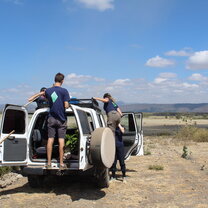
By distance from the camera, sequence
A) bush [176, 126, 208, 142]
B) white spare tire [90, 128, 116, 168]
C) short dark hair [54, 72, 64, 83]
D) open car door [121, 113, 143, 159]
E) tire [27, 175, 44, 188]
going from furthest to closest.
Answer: bush [176, 126, 208, 142]
open car door [121, 113, 143, 159]
tire [27, 175, 44, 188]
short dark hair [54, 72, 64, 83]
white spare tire [90, 128, 116, 168]

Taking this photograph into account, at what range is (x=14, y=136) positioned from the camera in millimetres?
6156

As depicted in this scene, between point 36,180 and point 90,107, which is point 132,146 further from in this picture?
point 36,180

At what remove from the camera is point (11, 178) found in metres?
8.12

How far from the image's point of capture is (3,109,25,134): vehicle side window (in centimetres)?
622

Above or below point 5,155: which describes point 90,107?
above

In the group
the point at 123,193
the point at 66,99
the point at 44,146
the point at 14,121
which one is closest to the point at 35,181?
the point at 44,146

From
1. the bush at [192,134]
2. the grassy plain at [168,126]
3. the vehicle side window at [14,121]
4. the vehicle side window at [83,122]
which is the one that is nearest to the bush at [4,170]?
the vehicle side window at [14,121]

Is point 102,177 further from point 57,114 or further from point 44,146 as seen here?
point 57,114

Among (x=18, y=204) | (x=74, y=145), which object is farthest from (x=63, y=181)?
(x=18, y=204)

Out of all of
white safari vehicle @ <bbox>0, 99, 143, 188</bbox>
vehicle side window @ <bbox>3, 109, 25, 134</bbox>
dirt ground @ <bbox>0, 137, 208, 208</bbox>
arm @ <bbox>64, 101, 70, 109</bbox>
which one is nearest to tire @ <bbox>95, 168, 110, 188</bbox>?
white safari vehicle @ <bbox>0, 99, 143, 188</bbox>

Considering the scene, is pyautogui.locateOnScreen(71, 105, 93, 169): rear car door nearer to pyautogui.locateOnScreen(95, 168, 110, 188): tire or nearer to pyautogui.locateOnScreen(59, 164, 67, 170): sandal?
pyautogui.locateOnScreen(59, 164, 67, 170): sandal

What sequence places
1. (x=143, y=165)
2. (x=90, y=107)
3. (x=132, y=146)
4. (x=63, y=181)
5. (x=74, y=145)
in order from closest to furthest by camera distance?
(x=74, y=145) → (x=90, y=107) → (x=63, y=181) → (x=132, y=146) → (x=143, y=165)

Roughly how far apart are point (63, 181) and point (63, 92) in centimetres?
268

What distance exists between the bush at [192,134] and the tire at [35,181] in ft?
48.4
